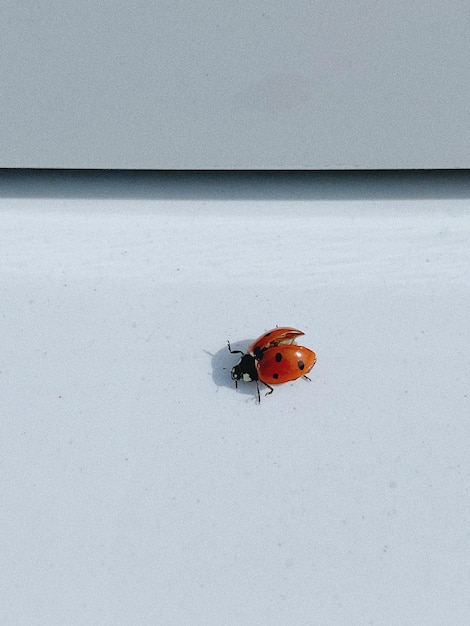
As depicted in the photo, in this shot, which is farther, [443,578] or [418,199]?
[418,199]
